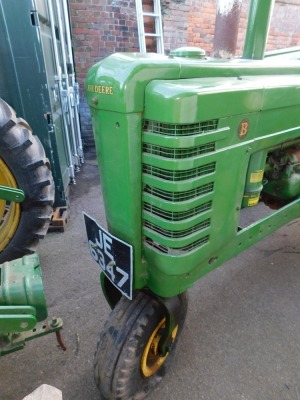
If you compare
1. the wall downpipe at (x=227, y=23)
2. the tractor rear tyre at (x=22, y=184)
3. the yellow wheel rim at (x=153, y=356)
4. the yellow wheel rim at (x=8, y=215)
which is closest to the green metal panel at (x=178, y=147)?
the yellow wheel rim at (x=153, y=356)

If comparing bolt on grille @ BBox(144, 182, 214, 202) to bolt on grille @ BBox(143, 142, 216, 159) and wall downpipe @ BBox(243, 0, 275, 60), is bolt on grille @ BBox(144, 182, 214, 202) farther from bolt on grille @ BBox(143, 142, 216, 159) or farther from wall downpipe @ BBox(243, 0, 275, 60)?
wall downpipe @ BBox(243, 0, 275, 60)

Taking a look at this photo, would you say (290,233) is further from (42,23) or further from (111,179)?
(42,23)

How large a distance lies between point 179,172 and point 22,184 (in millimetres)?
1303

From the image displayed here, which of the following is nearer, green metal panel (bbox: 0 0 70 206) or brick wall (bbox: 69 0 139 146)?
green metal panel (bbox: 0 0 70 206)

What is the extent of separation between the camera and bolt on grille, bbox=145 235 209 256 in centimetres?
112

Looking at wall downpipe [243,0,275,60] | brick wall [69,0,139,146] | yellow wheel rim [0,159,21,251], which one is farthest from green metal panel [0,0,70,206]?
brick wall [69,0,139,146]

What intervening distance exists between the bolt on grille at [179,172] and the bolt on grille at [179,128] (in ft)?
0.40

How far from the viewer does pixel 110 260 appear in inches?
48.3

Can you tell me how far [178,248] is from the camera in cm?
112

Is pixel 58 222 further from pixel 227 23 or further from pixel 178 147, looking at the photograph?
pixel 227 23

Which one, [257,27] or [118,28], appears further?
[118,28]

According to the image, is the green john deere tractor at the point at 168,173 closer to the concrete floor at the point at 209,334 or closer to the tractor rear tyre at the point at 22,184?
the concrete floor at the point at 209,334

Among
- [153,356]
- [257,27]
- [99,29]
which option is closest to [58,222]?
[153,356]

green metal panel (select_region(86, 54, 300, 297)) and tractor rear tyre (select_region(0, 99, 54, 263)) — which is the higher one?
green metal panel (select_region(86, 54, 300, 297))
